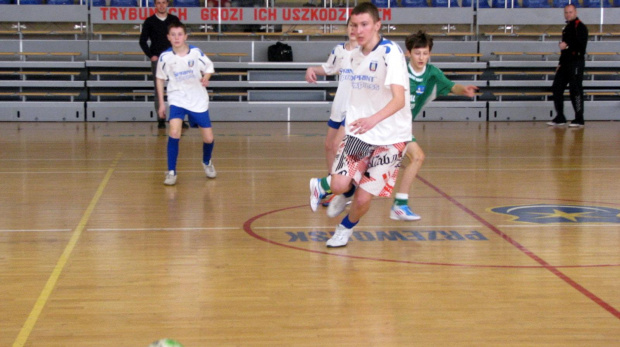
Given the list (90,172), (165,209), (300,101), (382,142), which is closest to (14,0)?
(300,101)

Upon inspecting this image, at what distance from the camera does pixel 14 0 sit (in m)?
17.0

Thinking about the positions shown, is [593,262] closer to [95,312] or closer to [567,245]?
[567,245]

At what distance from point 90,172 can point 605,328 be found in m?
6.50

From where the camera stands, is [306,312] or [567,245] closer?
[306,312]

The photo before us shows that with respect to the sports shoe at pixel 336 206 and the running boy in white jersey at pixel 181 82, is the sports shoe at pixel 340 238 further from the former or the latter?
the running boy in white jersey at pixel 181 82

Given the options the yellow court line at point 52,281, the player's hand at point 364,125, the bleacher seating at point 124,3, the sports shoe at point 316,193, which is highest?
the bleacher seating at point 124,3

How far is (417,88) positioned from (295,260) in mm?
2105

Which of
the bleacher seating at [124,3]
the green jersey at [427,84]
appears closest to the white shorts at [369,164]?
the green jersey at [427,84]

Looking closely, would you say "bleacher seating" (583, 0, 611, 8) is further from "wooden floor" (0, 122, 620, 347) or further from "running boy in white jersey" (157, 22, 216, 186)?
"running boy in white jersey" (157, 22, 216, 186)

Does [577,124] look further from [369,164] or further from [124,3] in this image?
[369,164]

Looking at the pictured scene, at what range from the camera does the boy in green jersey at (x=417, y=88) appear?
582 cm

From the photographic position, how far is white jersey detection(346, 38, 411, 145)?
183 inches

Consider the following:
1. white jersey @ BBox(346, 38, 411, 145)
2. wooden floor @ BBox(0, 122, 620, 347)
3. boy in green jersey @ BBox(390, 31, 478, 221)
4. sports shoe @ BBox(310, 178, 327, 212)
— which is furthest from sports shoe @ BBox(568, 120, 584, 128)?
white jersey @ BBox(346, 38, 411, 145)

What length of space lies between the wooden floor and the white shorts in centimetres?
42
